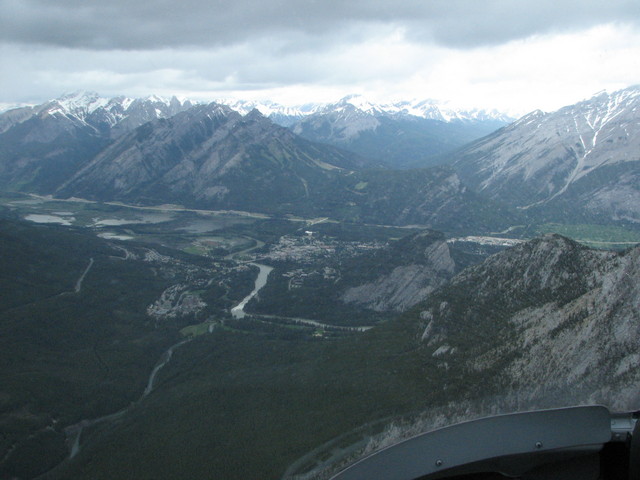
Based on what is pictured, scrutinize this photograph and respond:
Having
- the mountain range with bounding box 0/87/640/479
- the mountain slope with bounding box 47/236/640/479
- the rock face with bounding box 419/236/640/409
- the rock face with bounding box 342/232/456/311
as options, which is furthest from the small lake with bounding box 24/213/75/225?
the rock face with bounding box 419/236/640/409

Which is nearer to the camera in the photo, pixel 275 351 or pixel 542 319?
pixel 542 319

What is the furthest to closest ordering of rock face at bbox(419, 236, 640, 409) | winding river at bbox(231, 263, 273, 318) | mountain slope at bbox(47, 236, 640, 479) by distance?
winding river at bbox(231, 263, 273, 318)
mountain slope at bbox(47, 236, 640, 479)
rock face at bbox(419, 236, 640, 409)

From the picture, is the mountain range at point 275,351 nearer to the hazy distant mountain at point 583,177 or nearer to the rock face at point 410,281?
the rock face at point 410,281

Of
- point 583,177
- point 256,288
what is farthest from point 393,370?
point 583,177

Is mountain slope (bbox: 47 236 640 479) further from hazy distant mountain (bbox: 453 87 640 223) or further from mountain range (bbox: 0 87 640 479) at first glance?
hazy distant mountain (bbox: 453 87 640 223)

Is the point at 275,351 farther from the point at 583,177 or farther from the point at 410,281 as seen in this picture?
the point at 583,177

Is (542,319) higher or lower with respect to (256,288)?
higher
